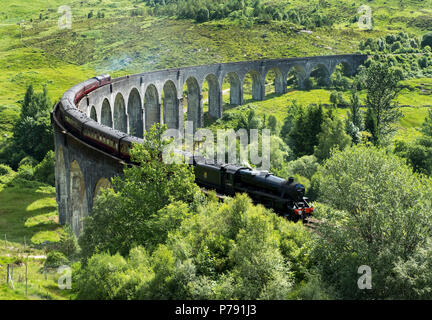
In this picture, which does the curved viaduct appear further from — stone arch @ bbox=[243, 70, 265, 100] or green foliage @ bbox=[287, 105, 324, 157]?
green foliage @ bbox=[287, 105, 324, 157]

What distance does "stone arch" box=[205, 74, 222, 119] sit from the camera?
354 feet

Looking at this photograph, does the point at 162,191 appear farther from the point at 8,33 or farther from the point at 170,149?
the point at 8,33

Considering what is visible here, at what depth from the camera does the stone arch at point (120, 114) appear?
78.1 metres

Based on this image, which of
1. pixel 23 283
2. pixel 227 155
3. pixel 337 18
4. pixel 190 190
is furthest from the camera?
pixel 337 18

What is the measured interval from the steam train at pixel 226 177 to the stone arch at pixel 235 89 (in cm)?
6501

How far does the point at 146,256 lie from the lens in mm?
28547

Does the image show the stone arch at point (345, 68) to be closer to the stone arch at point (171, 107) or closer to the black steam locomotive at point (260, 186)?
the stone arch at point (171, 107)

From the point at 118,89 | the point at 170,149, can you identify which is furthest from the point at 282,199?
the point at 118,89

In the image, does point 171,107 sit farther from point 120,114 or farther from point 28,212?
point 28,212

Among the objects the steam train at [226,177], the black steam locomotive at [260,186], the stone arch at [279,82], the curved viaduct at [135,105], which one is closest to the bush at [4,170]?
the curved viaduct at [135,105]

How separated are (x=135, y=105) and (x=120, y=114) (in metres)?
5.42

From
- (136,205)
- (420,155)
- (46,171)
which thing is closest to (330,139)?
(420,155)

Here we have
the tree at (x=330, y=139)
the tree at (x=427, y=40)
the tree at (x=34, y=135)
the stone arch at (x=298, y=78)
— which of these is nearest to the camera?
the tree at (x=330, y=139)

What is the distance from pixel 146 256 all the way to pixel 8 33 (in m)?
168
